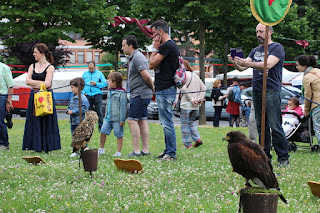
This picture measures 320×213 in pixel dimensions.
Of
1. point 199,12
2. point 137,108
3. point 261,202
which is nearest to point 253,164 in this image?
point 261,202

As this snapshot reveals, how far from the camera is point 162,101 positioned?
8.42 meters

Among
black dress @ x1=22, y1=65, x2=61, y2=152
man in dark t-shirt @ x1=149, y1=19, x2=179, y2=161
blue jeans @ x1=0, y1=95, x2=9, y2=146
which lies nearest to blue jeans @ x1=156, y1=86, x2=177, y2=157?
man in dark t-shirt @ x1=149, y1=19, x2=179, y2=161

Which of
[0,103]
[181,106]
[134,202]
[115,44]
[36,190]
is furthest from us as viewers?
[115,44]

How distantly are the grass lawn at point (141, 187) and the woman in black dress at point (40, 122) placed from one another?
2.90ft

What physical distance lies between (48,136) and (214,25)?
16.4 m

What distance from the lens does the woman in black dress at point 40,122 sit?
9.72 m

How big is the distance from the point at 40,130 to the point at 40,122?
6.5 inches

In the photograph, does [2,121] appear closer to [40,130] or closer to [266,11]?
[40,130]

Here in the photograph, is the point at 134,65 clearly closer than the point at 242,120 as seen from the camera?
Yes

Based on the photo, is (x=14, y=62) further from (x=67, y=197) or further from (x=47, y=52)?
(x=67, y=197)

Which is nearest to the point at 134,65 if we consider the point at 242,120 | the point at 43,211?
the point at 43,211

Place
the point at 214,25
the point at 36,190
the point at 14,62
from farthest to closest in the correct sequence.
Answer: the point at 14,62 → the point at 214,25 → the point at 36,190

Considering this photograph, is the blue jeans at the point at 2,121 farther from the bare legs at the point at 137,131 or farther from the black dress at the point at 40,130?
the bare legs at the point at 137,131

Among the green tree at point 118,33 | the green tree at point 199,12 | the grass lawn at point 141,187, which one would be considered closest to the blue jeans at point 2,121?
the grass lawn at point 141,187
